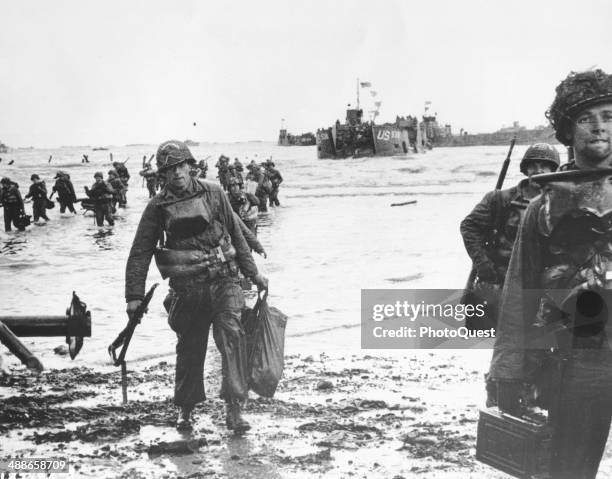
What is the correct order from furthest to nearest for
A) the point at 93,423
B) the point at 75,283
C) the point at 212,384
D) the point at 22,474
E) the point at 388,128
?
the point at 388,128, the point at 75,283, the point at 212,384, the point at 93,423, the point at 22,474

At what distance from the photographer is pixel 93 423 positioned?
5.17 m

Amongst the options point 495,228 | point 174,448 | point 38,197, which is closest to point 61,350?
point 174,448

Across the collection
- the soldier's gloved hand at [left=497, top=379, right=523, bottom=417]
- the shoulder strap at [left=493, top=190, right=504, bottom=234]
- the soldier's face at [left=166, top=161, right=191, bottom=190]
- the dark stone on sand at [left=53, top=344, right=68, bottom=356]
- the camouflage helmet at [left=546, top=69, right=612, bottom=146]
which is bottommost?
the dark stone on sand at [left=53, top=344, right=68, bottom=356]

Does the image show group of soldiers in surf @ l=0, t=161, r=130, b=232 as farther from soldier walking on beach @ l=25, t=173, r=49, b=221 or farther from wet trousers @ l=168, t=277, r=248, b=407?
wet trousers @ l=168, t=277, r=248, b=407

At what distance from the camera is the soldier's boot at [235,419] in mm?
4941

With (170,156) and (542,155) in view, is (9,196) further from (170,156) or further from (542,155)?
(542,155)

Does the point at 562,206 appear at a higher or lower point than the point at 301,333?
higher

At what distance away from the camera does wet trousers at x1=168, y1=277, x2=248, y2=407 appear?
512 centimetres

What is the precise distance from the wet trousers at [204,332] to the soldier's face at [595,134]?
2800 millimetres

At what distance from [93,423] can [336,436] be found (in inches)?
61.1

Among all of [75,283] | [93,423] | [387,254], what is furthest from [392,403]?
[387,254]

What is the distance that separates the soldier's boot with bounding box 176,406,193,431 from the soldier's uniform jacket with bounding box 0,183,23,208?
17.0m

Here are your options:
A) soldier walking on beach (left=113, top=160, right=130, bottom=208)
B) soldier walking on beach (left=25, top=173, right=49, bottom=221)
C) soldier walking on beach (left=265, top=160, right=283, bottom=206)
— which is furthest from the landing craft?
soldier walking on beach (left=25, top=173, right=49, bottom=221)

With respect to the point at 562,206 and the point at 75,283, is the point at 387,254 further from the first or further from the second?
the point at 562,206
